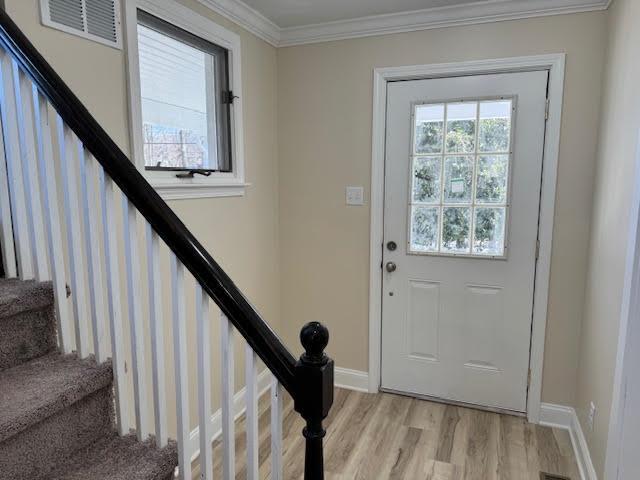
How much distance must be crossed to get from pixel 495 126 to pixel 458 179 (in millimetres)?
363

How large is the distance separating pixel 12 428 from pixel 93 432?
0.28 meters

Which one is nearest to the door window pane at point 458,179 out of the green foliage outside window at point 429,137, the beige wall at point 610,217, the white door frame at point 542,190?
the green foliage outside window at point 429,137

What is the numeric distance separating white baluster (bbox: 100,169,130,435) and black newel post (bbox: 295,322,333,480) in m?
0.54

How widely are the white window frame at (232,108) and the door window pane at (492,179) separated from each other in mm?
1413

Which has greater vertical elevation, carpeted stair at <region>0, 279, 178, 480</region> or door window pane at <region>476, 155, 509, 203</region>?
door window pane at <region>476, 155, 509, 203</region>

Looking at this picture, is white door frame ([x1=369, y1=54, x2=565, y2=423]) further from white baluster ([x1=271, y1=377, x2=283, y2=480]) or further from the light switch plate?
white baluster ([x1=271, y1=377, x2=283, y2=480])

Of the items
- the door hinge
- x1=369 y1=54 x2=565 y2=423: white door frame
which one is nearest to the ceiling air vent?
x1=369 y1=54 x2=565 y2=423: white door frame

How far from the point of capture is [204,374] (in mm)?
1121

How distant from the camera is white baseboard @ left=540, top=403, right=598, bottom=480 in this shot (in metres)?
2.14

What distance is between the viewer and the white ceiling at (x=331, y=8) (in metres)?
2.42

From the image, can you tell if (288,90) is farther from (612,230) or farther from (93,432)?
(93,432)

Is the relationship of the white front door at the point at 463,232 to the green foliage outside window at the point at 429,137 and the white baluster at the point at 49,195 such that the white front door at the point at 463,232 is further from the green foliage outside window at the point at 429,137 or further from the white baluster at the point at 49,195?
the white baluster at the point at 49,195

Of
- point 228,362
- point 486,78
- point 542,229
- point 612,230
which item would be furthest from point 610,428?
point 486,78

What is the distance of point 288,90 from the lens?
2969 mm
